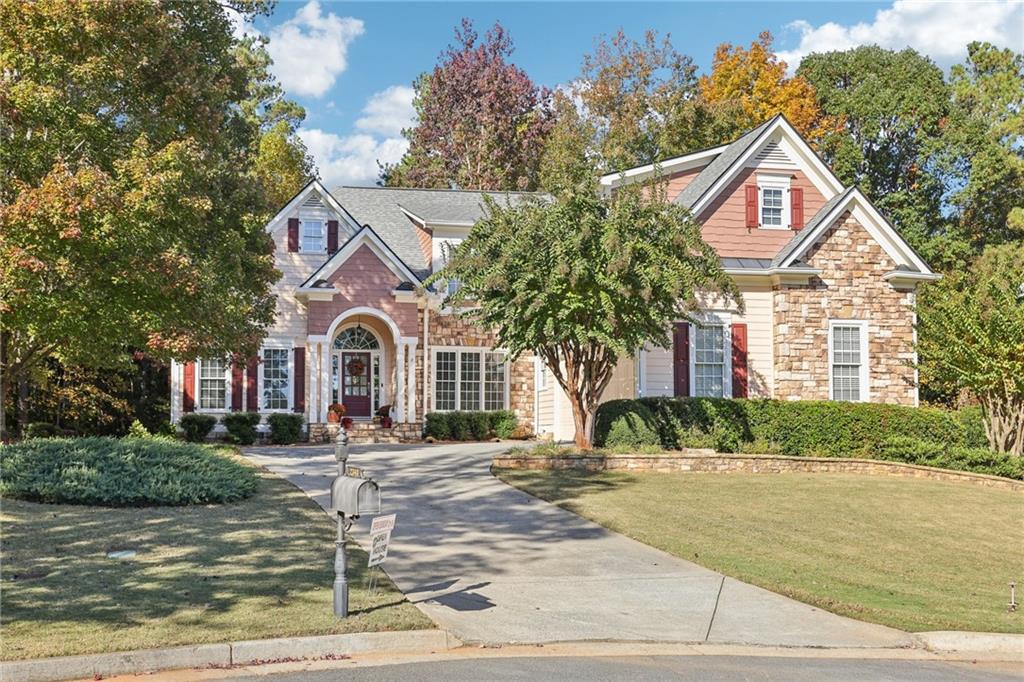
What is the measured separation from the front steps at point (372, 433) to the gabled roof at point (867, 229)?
10.3 metres

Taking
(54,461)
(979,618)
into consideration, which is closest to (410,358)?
(54,461)

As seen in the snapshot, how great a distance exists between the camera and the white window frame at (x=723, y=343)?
23.3 m

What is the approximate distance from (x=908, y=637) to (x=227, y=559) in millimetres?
6749

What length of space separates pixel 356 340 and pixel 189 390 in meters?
4.83

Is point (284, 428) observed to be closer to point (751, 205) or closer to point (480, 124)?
point (751, 205)

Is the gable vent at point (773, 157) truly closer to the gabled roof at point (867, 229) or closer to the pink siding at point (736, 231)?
the pink siding at point (736, 231)

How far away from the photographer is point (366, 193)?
106 ft

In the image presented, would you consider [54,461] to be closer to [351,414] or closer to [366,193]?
[351,414]

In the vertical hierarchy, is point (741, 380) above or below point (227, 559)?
above

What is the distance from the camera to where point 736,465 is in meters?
19.4

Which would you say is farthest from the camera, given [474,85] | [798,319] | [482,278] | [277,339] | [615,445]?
[474,85]

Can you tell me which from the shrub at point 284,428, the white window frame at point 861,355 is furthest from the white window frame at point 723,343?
the shrub at point 284,428

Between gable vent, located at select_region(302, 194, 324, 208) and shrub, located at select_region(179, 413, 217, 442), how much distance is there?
6.55m

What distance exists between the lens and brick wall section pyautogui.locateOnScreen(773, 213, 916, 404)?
23.4 m
